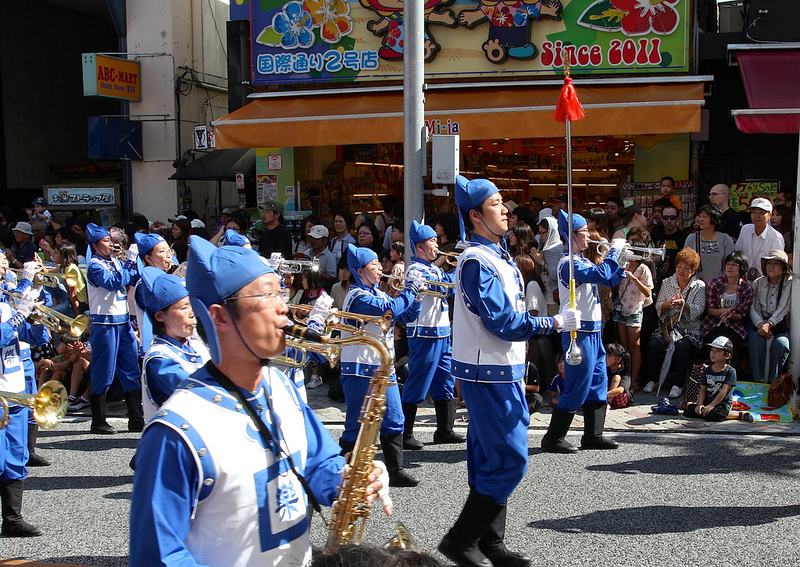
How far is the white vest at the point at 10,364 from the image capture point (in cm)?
500

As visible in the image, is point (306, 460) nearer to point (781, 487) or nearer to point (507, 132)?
point (781, 487)

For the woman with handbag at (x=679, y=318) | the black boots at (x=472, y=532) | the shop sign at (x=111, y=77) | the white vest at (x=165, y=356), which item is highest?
the shop sign at (x=111, y=77)

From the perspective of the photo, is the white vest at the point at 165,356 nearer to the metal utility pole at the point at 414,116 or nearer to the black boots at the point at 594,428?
the black boots at the point at 594,428

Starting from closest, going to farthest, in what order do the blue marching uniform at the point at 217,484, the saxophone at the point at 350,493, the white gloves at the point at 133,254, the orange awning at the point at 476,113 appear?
the blue marching uniform at the point at 217,484 < the saxophone at the point at 350,493 < the white gloves at the point at 133,254 < the orange awning at the point at 476,113

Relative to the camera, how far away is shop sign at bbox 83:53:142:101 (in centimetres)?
1441

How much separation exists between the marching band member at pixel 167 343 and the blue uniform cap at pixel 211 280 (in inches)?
78.9

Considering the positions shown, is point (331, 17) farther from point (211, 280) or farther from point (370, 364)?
point (211, 280)

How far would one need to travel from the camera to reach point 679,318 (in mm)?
8000

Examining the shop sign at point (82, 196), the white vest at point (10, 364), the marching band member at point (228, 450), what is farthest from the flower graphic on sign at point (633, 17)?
the marching band member at point (228, 450)

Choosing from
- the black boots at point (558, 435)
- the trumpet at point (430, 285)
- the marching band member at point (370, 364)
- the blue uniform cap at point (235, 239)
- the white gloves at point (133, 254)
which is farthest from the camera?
the white gloves at point (133, 254)

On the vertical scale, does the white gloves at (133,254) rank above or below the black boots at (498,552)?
above

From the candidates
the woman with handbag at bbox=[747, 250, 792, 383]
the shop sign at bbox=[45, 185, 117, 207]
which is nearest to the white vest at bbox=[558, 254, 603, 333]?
the woman with handbag at bbox=[747, 250, 792, 383]

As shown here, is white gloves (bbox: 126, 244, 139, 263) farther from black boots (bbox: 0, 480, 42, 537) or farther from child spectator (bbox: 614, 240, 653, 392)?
child spectator (bbox: 614, 240, 653, 392)

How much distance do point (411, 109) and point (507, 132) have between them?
258 cm
